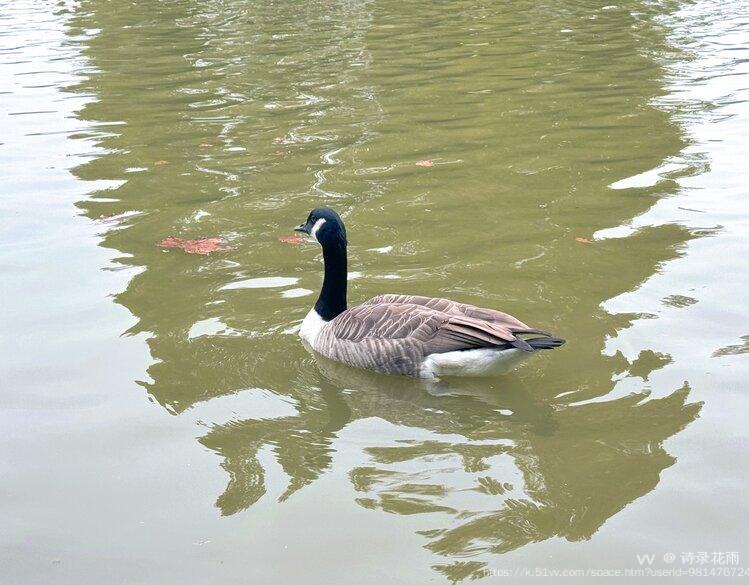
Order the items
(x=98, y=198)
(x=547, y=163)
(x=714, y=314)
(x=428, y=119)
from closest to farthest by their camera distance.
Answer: (x=714, y=314), (x=98, y=198), (x=547, y=163), (x=428, y=119)

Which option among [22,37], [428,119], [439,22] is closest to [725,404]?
[428,119]

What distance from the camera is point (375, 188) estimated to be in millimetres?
10250

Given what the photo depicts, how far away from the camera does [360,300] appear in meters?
7.75

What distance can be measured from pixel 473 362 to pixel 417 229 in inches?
119

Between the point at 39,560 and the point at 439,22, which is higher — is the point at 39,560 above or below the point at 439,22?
above

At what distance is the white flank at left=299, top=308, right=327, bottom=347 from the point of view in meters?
6.96

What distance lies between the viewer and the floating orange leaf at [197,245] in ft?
28.6

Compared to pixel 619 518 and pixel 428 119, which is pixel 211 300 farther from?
pixel 428 119

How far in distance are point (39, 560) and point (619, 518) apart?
2811 millimetres

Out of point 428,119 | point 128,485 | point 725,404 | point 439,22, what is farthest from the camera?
point 439,22

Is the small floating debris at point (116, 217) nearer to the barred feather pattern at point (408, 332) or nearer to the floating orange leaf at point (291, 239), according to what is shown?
→ the floating orange leaf at point (291, 239)

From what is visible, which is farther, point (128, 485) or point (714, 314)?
point (714, 314)

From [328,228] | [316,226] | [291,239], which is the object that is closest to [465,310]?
[328,228]

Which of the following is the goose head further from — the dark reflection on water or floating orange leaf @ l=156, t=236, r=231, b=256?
floating orange leaf @ l=156, t=236, r=231, b=256
